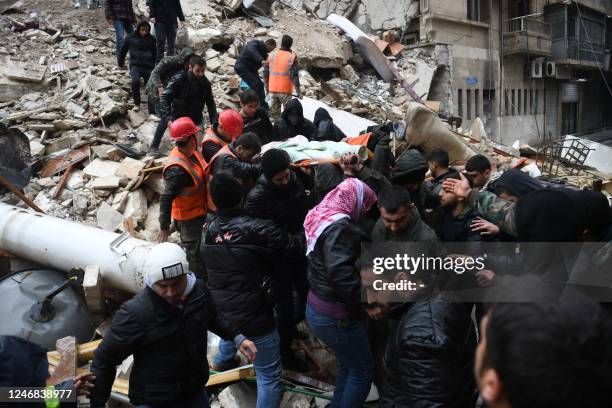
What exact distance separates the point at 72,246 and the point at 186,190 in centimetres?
129

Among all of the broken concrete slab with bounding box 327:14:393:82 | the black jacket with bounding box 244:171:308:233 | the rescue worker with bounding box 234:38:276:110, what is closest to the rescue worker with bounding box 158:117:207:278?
the black jacket with bounding box 244:171:308:233

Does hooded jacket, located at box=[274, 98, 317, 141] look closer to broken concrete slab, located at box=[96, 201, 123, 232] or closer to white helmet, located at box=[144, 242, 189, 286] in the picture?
broken concrete slab, located at box=[96, 201, 123, 232]

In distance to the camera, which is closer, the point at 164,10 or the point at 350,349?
the point at 350,349

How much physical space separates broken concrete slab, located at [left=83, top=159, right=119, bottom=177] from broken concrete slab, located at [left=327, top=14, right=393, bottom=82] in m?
8.14

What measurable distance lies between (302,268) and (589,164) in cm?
1129

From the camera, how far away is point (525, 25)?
54.1 feet

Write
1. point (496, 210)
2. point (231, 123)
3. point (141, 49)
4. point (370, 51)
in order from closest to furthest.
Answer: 1. point (496, 210)
2. point (231, 123)
3. point (141, 49)
4. point (370, 51)

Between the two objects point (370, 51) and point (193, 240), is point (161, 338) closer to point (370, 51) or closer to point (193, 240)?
point (193, 240)

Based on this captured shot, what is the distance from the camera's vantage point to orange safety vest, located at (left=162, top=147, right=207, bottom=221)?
382cm

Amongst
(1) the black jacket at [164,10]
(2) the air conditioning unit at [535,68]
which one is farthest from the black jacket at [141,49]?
(2) the air conditioning unit at [535,68]

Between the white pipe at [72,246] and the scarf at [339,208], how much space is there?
5.99 feet

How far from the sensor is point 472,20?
15.1 metres

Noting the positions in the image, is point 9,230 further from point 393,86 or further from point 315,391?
point 393,86

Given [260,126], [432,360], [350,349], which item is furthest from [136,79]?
[432,360]
